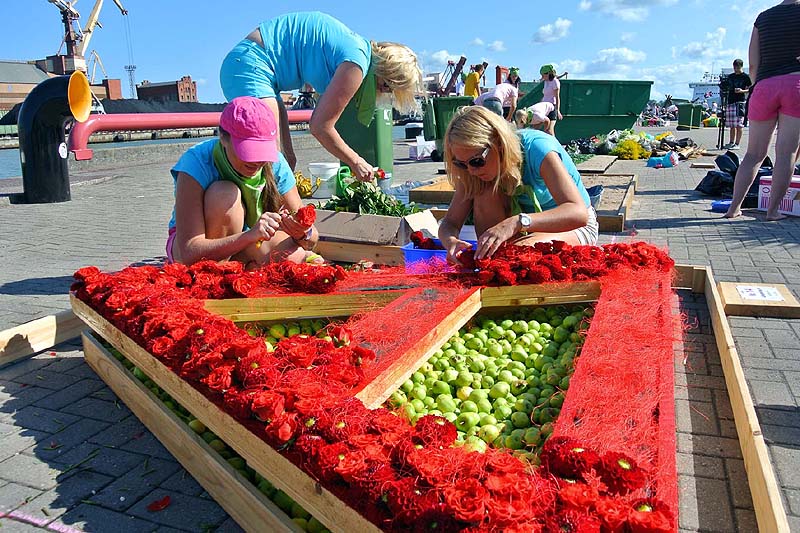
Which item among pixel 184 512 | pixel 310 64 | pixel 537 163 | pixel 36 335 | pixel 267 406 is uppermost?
pixel 310 64

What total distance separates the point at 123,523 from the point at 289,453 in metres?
0.74

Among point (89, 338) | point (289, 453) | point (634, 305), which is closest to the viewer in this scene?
point (289, 453)

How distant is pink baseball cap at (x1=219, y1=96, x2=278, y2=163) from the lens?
3.15 m

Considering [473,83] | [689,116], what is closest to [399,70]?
[473,83]

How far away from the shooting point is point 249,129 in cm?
317

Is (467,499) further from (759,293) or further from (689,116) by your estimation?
(689,116)

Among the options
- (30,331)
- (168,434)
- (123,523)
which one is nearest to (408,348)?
(168,434)

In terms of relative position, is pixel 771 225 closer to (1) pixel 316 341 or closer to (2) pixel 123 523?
(1) pixel 316 341

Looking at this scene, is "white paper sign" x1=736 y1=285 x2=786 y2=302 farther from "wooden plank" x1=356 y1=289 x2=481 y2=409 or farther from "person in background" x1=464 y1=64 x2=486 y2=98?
"person in background" x1=464 y1=64 x2=486 y2=98

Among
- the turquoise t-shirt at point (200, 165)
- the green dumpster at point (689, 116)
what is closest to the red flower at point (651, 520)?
the turquoise t-shirt at point (200, 165)

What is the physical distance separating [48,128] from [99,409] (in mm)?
7115

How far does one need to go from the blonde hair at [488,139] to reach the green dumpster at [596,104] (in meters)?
13.7

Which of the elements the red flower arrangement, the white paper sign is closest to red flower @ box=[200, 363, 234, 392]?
the red flower arrangement

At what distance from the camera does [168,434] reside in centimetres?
238
